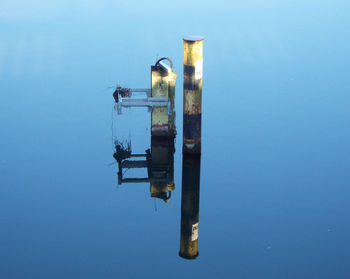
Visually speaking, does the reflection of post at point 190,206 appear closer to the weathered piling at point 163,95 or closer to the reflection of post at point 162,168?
the reflection of post at point 162,168

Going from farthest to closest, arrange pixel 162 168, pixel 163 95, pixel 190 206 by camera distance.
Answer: pixel 163 95 → pixel 162 168 → pixel 190 206

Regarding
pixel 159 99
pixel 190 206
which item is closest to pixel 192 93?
pixel 159 99

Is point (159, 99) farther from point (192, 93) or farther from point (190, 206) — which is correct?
point (190, 206)

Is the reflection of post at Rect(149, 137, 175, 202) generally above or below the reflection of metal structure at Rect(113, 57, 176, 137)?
below

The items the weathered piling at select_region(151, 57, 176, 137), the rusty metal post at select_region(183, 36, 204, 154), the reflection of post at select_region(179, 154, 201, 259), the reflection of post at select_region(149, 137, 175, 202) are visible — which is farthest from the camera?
the weathered piling at select_region(151, 57, 176, 137)

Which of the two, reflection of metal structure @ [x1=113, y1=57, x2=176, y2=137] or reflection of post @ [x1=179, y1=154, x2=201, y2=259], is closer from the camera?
reflection of post @ [x1=179, y1=154, x2=201, y2=259]

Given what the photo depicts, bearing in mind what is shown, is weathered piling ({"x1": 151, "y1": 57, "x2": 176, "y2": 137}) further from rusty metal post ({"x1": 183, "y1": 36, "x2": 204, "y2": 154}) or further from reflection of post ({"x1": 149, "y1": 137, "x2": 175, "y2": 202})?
rusty metal post ({"x1": 183, "y1": 36, "x2": 204, "y2": 154})

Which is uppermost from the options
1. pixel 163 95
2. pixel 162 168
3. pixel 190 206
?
pixel 163 95
